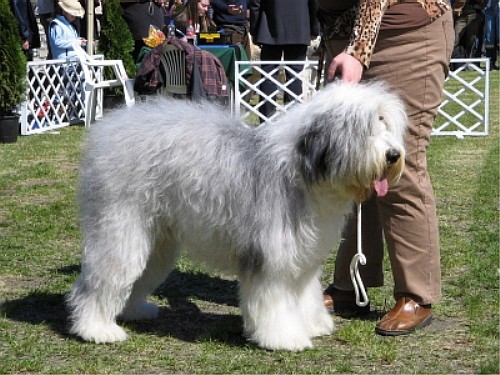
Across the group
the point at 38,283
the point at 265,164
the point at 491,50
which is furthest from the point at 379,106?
the point at 491,50

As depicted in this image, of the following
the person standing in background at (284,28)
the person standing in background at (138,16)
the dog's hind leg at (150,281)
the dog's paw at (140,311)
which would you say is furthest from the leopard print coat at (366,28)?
the person standing in background at (138,16)

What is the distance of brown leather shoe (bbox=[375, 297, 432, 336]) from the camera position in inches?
189

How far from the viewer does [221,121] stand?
4.57m

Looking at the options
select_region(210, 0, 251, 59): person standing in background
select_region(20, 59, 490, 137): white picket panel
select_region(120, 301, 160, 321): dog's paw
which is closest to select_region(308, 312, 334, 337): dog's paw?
select_region(120, 301, 160, 321): dog's paw

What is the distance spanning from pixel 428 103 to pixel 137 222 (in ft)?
5.28

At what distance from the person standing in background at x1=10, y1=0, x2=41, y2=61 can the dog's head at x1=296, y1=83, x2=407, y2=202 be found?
11.9 metres

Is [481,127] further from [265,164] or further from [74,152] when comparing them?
[265,164]

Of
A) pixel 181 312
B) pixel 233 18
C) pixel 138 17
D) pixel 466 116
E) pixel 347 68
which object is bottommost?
pixel 466 116

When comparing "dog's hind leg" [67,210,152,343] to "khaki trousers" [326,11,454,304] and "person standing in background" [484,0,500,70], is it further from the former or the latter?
"person standing in background" [484,0,500,70]

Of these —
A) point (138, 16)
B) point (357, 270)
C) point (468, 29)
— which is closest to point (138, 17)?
point (138, 16)

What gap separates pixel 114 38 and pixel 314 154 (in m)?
11.0

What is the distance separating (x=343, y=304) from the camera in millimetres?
5324

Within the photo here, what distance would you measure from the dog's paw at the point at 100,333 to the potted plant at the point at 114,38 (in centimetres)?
1023

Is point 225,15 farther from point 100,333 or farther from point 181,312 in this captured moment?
point 100,333
